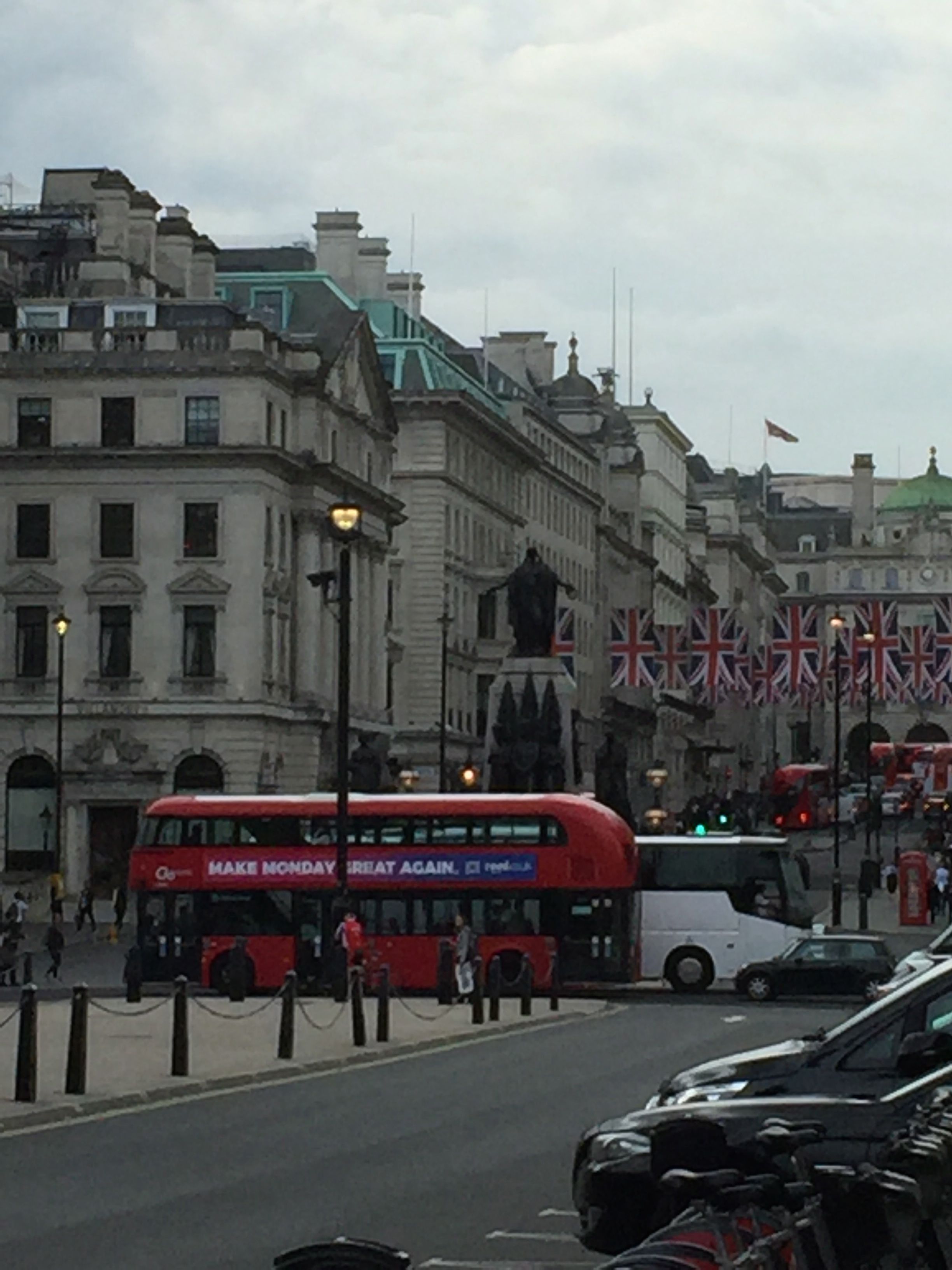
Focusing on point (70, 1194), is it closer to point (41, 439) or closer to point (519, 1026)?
point (519, 1026)

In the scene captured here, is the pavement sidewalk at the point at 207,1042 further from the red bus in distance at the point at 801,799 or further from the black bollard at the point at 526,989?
the red bus in distance at the point at 801,799

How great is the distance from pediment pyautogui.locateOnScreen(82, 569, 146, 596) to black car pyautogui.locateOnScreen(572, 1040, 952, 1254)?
2940 inches

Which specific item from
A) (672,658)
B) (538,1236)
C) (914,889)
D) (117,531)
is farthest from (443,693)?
(538,1236)

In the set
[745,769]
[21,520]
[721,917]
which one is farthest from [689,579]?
[721,917]

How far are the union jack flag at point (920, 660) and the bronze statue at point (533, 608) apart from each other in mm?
14290

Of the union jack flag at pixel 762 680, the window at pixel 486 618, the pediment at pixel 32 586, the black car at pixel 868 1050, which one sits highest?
the window at pixel 486 618

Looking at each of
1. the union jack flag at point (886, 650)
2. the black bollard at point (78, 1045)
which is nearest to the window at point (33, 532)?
the union jack flag at point (886, 650)

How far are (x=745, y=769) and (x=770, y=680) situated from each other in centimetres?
11575

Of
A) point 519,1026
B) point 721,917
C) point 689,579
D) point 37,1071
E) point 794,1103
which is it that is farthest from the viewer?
point 689,579

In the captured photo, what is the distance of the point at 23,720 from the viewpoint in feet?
288

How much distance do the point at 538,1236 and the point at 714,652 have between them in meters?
66.1

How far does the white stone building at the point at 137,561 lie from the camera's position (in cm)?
8712

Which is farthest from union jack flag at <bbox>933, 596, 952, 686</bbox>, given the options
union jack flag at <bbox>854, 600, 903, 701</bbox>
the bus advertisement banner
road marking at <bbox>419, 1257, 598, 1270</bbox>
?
road marking at <bbox>419, 1257, 598, 1270</bbox>

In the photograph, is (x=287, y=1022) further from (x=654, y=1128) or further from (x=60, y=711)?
(x=60, y=711)
